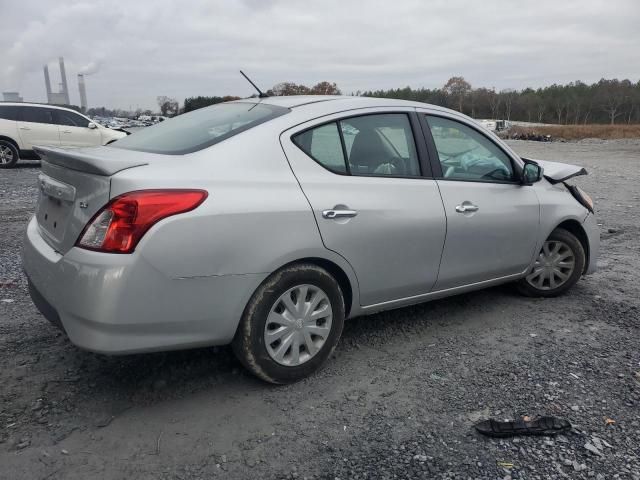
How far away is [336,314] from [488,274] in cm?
146

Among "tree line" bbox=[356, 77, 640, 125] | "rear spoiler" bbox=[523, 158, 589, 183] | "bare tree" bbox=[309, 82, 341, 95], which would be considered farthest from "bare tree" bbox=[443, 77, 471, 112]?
"rear spoiler" bbox=[523, 158, 589, 183]

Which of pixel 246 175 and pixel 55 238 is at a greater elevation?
pixel 246 175

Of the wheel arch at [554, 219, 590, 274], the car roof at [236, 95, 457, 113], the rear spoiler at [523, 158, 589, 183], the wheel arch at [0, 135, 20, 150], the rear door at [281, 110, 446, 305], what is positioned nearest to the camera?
the rear door at [281, 110, 446, 305]

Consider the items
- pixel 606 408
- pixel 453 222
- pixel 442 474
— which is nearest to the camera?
pixel 442 474

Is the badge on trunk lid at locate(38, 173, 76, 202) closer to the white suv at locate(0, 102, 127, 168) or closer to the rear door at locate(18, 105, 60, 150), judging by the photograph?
the white suv at locate(0, 102, 127, 168)

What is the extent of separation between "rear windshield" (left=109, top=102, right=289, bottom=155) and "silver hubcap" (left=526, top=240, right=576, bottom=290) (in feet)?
8.61

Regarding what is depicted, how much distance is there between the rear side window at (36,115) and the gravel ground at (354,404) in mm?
12153

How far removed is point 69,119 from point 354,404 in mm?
15145

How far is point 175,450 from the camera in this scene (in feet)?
8.40

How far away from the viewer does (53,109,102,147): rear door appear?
15.3 meters

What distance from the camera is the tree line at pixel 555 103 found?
333 feet

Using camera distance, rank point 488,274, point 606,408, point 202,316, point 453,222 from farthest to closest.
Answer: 1. point 488,274
2. point 453,222
3. point 606,408
4. point 202,316

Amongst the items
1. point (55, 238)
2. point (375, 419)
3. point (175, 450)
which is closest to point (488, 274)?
point (375, 419)

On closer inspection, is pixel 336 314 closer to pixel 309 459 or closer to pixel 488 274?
pixel 309 459
